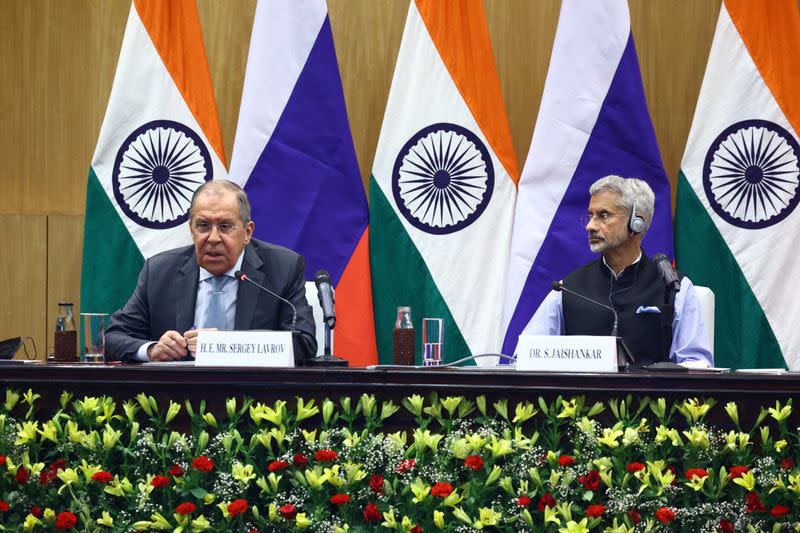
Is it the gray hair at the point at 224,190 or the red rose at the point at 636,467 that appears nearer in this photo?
the red rose at the point at 636,467

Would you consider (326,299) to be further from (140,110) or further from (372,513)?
(140,110)

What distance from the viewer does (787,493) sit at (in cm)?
223

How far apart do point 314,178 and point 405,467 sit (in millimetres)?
2522

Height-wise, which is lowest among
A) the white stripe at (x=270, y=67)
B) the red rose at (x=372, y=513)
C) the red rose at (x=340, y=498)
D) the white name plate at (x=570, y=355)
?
the red rose at (x=372, y=513)

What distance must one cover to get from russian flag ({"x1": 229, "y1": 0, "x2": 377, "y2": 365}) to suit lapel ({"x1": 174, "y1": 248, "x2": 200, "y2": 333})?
0.86m

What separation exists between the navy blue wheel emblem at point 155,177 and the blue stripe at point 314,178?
1.03ft

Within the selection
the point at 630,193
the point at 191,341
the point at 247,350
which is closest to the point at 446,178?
the point at 630,193

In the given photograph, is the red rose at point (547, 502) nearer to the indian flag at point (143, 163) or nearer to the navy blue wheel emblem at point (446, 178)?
the navy blue wheel emblem at point (446, 178)

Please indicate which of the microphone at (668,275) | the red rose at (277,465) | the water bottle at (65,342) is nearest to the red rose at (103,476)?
the red rose at (277,465)

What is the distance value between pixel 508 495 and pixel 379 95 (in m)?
3.27

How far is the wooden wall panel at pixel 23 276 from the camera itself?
5.20 meters

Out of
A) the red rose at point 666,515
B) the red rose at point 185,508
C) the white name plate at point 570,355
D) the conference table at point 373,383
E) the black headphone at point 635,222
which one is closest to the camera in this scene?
the red rose at point 666,515

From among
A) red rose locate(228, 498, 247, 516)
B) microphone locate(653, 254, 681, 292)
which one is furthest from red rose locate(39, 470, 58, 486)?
microphone locate(653, 254, 681, 292)

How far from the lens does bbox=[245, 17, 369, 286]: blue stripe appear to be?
15.1 feet
